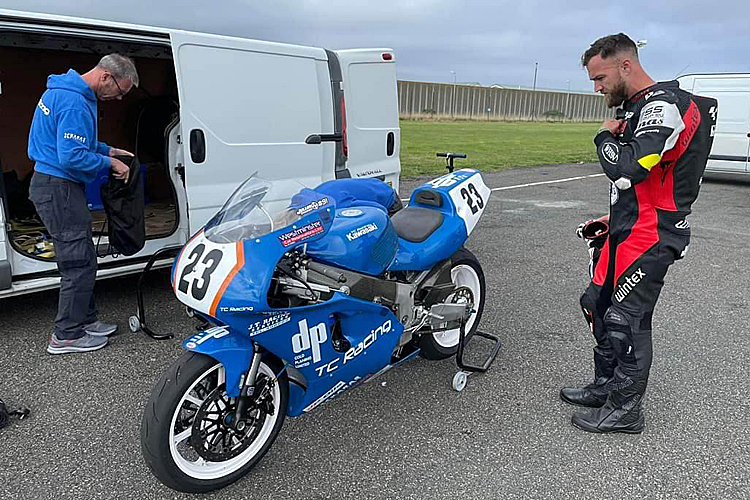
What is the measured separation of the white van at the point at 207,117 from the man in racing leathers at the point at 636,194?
8.53ft

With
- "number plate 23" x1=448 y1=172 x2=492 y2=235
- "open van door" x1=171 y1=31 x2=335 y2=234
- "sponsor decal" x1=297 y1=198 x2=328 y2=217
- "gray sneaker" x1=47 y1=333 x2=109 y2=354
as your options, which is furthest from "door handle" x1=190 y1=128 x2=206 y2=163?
"sponsor decal" x1=297 y1=198 x2=328 y2=217

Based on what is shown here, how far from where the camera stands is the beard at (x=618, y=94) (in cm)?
289

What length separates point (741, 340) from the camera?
4.41m

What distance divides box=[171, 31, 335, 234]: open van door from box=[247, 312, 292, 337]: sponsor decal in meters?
2.21

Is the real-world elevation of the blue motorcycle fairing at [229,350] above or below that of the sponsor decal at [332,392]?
above

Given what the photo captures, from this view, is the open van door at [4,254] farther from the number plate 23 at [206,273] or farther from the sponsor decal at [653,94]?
the sponsor decal at [653,94]

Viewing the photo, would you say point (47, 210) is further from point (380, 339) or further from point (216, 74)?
point (380, 339)

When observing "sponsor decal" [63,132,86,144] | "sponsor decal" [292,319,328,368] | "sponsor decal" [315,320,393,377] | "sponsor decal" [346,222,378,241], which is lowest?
"sponsor decal" [315,320,393,377]

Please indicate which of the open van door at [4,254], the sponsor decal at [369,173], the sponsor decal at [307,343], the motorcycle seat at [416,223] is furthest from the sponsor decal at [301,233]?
the sponsor decal at [369,173]

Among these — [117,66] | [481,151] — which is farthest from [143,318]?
[481,151]

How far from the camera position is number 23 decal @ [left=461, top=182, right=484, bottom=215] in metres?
3.83

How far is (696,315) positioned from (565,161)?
42.4 ft

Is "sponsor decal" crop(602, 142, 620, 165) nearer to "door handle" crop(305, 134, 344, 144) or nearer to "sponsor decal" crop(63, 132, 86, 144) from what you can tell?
"door handle" crop(305, 134, 344, 144)

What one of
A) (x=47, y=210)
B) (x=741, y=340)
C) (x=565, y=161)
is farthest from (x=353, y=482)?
(x=565, y=161)
